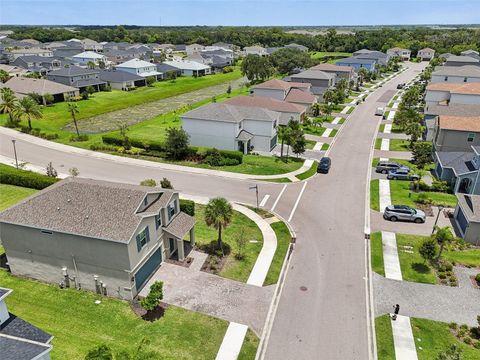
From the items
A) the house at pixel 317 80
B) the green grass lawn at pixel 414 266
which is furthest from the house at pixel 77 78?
the green grass lawn at pixel 414 266

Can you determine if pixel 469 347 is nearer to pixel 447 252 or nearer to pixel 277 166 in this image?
pixel 447 252

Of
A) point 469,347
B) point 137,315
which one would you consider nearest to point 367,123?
point 469,347

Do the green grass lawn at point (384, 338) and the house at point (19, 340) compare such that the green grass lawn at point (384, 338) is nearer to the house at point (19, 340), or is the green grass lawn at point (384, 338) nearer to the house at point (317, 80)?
the house at point (19, 340)

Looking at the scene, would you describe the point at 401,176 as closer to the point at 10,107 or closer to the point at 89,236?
the point at 89,236

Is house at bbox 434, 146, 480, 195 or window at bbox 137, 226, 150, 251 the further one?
house at bbox 434, 146, 480, 195

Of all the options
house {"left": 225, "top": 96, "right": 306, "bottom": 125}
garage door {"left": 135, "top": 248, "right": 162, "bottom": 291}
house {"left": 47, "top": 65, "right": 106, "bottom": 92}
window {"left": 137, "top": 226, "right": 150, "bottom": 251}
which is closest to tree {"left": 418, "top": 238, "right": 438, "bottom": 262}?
garage door {"left": 135, "top": 248, "right": 162, "bottom": 291}

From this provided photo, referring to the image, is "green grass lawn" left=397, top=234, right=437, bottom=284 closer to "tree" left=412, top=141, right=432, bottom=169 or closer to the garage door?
"tree" left=412, top=141, right=432, bottom=169
